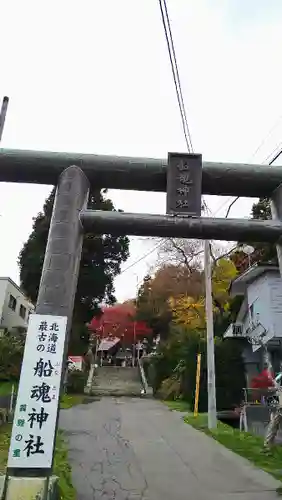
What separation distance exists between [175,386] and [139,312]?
14581 millimetres

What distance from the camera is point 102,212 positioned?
6.26m

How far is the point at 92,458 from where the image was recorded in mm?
8125

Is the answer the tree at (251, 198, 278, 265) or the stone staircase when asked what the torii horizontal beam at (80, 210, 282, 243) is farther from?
the stone staircase

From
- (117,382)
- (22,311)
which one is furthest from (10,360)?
(22,311)

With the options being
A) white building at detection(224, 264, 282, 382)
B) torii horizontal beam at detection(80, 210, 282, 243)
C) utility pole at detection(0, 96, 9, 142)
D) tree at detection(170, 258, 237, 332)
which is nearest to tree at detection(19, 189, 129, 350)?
tree at detection(170, 258, 237, 332)

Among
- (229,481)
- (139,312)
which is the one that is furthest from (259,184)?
(139,312)

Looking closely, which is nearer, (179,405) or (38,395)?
(38,395)

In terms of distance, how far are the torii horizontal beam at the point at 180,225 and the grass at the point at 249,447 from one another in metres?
3.81

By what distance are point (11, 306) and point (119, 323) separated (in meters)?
10.1

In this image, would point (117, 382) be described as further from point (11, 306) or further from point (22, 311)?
point (22, 311)

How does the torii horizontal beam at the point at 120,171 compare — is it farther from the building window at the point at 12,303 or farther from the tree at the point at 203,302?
the building window at the point at 12,303

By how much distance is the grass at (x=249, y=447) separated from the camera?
25.0 feet

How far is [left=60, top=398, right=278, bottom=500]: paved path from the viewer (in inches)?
237

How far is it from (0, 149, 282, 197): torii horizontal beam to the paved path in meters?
4.54
